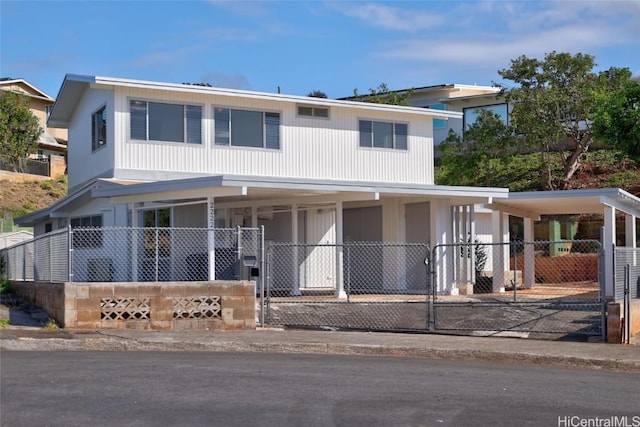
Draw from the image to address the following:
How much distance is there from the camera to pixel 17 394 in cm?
914

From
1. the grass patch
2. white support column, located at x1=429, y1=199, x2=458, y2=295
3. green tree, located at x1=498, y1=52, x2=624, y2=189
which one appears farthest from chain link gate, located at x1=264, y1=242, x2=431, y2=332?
green tree, located at x1=498, y1=52, x2=624, y2=189

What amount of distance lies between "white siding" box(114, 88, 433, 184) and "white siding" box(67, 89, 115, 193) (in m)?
0.53

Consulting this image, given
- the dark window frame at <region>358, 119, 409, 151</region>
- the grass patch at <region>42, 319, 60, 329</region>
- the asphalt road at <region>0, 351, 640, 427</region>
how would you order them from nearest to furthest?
the asphalt road at <region>0, 351, 640, 427</region>, the grass patch at <region>42, 319, 60, 329</region>, the dark window frame at <region>358, 119, 409, 151</region>

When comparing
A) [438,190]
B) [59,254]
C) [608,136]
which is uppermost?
[608,136]

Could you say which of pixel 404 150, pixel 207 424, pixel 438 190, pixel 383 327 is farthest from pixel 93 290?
pixel 404 150

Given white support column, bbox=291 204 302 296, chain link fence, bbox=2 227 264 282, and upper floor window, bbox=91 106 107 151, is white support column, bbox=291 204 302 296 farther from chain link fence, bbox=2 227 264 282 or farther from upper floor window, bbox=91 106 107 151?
upper floor window, bbox=91 106 107 151

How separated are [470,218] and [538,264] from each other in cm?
669

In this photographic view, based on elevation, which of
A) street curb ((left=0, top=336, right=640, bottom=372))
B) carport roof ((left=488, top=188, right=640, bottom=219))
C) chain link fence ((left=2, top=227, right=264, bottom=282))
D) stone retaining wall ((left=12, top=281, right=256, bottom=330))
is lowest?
street curb ((left=0, top=336, right=640, bottom=372))

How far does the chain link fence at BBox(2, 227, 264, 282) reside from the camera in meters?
19.1

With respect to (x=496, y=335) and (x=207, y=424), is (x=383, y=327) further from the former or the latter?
(x=207, y=424)

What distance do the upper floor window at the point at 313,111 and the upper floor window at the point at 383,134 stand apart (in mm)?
1167

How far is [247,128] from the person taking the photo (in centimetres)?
2364

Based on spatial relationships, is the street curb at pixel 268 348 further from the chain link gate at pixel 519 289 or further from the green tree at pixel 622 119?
the green tree at pixel 622 119

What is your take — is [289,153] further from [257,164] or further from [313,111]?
[313,111]
